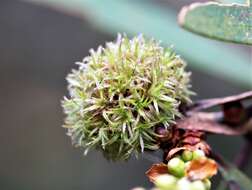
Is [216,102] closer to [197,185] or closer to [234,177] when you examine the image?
[234,177]

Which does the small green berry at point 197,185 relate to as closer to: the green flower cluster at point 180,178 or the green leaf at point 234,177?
the green flower cluster at point 180,178

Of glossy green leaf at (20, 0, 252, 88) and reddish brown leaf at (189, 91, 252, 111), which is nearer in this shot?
reddish brown leaf at (189, 91, 252, 111)

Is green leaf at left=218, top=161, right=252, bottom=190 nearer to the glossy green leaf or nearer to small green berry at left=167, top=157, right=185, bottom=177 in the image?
small green berry at left=167, top=157, right=185, bottom=177

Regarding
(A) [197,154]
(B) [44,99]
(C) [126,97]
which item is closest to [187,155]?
(A) [197,154]

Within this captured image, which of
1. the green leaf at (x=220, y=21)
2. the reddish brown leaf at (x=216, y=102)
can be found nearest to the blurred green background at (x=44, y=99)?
the reddish brown leaf at (x=216, y=102)

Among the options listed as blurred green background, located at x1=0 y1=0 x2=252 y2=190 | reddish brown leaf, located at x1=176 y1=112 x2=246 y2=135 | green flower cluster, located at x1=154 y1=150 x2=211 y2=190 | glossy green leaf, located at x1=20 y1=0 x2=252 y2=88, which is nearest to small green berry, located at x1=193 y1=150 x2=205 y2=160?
green flower cluster, located at x1=154 y1=150 x2=211 y2=190
